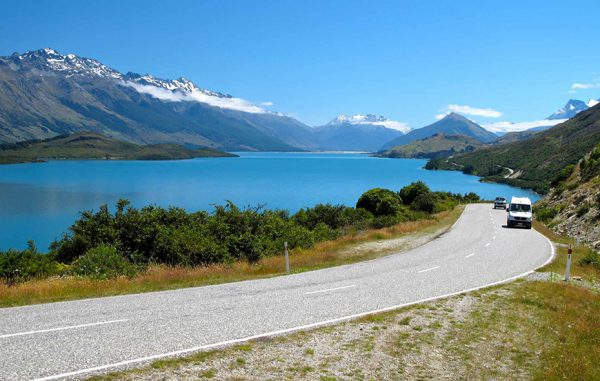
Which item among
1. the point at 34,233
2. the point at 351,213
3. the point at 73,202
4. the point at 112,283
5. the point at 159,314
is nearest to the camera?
the point at 159,314

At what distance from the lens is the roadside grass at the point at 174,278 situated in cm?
1496

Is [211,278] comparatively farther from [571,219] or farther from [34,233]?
[34,233]

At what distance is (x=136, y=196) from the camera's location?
416 ft

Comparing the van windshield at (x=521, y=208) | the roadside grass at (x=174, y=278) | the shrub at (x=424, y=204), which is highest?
the roadside grass at (x=174, y=278)

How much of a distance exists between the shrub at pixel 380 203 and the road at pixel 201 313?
141 ft

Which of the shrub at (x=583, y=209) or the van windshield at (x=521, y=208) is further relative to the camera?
the van windshield at (x=521, y=208)

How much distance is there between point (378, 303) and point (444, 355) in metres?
4.44

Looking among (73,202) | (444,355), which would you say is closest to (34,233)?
(73,202)

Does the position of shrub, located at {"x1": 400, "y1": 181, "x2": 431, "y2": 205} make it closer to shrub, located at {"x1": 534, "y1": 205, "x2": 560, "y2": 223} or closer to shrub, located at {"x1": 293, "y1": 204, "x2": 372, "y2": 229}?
shrub, located at {"x1": 534, "y1": 205, "x2": 560, "y2": 223}

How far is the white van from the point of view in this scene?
149ft

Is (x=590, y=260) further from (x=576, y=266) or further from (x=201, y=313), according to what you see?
(x=201, y=313)

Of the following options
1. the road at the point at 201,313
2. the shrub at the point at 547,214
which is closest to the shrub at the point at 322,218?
the shrub at the point at 547,214

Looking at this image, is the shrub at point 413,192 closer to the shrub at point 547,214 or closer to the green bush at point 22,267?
the shrub at point 547,214

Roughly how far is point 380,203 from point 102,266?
5276 centimetres
